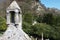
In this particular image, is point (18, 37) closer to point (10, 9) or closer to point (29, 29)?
point (10, 9)

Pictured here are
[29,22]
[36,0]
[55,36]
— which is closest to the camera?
[55,36]

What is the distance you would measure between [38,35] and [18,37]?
26.6 metres

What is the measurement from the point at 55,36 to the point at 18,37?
2624 centimetres

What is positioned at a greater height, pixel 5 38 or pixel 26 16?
pixel 5 38

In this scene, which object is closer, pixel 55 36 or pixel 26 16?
pixel 55 36

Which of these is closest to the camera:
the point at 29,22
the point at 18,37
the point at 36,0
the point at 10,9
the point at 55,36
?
the point at 18,37

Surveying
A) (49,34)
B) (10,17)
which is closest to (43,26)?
(49,34)

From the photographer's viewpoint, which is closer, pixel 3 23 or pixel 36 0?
pixel 3 23

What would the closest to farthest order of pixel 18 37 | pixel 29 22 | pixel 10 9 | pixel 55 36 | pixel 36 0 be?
pixel 18 37, pixel 10 9, pixel 55 36, pixel 29 22, pixel 36 0

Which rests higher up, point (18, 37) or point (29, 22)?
point (18, 37)

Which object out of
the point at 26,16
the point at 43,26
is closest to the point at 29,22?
the point at 26,16

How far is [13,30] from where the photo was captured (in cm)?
598

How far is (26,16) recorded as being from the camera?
3850 centimetres

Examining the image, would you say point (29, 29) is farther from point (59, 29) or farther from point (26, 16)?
point (26, 16)
